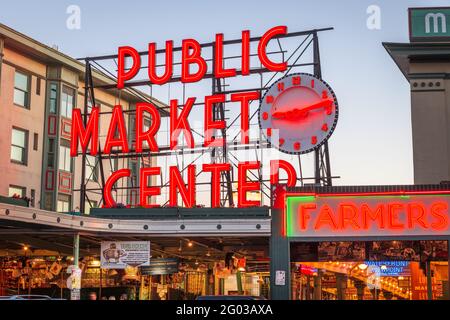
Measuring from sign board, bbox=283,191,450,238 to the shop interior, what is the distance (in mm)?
9338

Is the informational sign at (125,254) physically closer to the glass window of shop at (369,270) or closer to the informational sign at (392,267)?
the glass window of shop at (369,270)

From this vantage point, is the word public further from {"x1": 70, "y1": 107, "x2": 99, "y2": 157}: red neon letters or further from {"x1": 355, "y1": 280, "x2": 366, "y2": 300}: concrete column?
{"x1": 355, "y1": 280, "x2": 366, "y2": 300}: concrete column

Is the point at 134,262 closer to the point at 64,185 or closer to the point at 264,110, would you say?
the point at 264,110

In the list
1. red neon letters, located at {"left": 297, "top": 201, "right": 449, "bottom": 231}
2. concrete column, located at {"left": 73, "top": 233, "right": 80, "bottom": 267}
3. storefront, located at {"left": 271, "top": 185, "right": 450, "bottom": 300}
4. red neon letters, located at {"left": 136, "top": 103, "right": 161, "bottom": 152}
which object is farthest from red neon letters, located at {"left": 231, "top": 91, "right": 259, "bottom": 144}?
red neon letters, located at {"left": 297, "top": 201, "right": 449, "bottom": 231}

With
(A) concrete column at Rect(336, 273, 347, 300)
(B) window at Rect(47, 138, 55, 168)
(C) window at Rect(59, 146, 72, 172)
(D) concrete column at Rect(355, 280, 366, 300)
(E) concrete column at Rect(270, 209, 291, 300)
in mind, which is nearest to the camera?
(E) concrete column at Rect(270, 209, 291, 300)

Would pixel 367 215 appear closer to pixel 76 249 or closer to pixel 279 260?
pixel 279 260

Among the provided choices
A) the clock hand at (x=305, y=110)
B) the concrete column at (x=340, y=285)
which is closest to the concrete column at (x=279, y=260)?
the concrete column at (x=340, y=285)

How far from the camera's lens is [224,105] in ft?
136

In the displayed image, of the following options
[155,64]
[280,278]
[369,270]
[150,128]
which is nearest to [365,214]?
[369,270]

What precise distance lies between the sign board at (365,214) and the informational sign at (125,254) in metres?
7.65

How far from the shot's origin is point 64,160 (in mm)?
47969

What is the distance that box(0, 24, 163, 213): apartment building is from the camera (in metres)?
42.8

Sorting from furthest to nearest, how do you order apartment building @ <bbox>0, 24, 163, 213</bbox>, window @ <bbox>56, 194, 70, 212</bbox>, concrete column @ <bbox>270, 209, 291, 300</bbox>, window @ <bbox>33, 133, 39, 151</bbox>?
1. window @ <bbox>56, 194, 70, 212</bbox>
2. window @ <bbox>33, 133, 39, 151</bbox>
3. apartment building @ <bbox>0, 24, 163, 213</bbox>
4. concrete column @ <bbox>270, 209, 291, 300</bbox>
